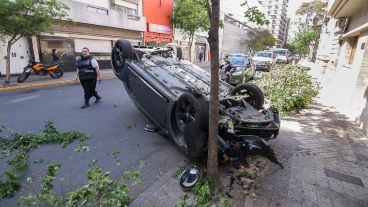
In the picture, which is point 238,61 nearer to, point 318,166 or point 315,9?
point 318,166

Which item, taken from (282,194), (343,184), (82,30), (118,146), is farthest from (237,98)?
(82,30)

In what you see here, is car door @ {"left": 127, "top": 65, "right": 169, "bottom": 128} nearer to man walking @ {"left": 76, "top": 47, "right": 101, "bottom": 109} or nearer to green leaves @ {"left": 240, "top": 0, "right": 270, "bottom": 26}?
man walking @ {"left": 76, "top": 47, "right": 101, "bottom": 109}

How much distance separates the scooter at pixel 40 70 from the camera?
10.8 meters

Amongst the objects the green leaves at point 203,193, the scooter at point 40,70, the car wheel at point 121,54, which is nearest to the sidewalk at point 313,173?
the green leaves at point 203,193

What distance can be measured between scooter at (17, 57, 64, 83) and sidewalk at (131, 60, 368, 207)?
1074 centimetres

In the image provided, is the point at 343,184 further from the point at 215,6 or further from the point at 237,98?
the point at 215,6

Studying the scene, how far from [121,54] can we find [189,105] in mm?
2883

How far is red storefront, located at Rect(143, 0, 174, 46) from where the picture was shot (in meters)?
22.9

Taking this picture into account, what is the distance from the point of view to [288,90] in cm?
740

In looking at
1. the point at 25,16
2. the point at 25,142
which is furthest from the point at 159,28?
the point at 25,142

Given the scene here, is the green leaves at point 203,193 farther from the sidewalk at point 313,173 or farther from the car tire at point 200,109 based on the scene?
the car tire at point 200,109

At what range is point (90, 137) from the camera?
486cm

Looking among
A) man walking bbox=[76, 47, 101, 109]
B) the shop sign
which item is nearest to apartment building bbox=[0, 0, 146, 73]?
the shop sign

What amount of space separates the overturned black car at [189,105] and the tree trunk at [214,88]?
0.90 ft
